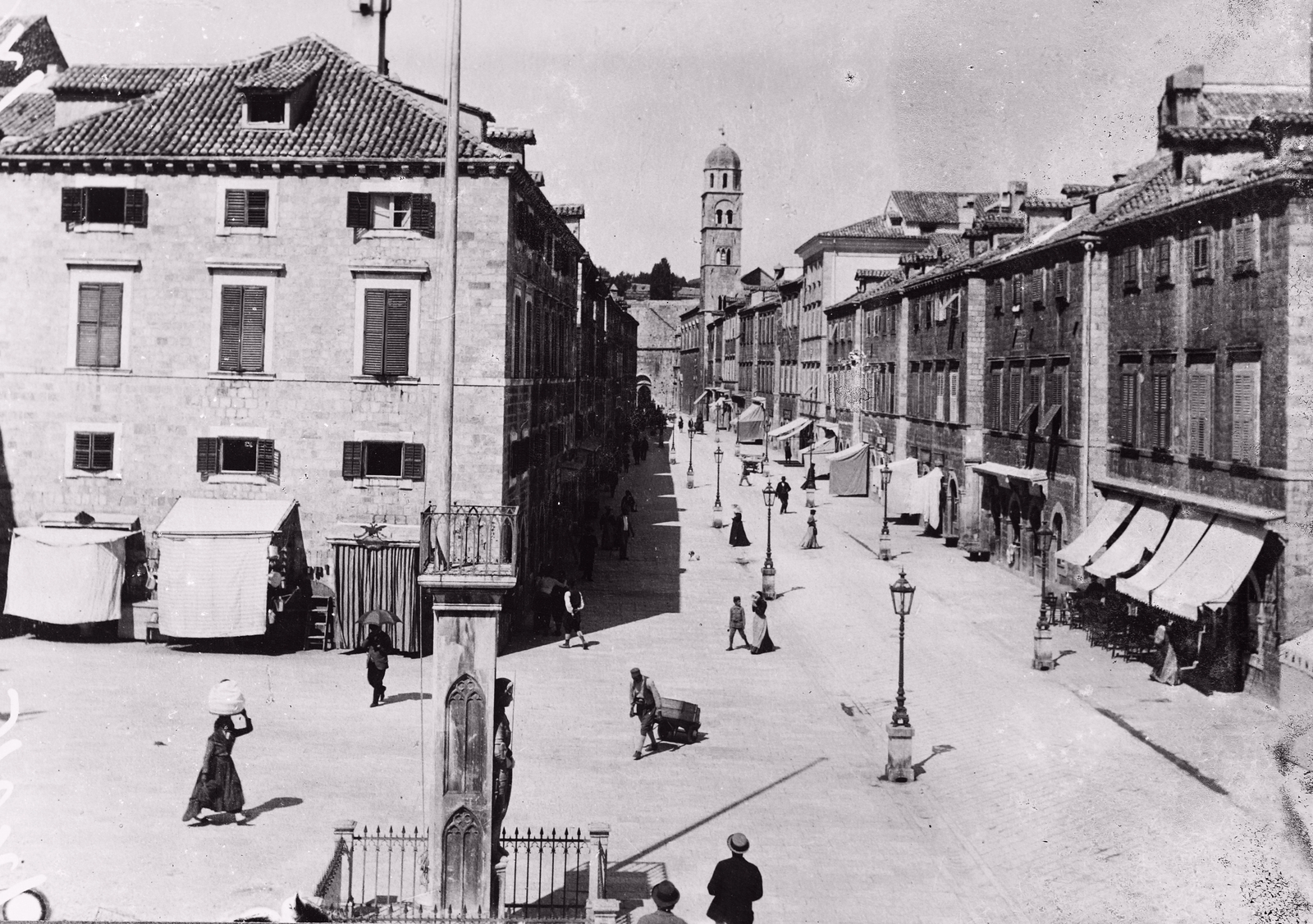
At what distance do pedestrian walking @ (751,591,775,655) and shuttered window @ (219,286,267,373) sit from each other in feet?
41.8

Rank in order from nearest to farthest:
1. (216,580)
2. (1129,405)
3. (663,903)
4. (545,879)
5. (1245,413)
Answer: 1. (663,903)
2. (545,879)
3. (1245,413)
4. (216,580)
5. (1129,405)

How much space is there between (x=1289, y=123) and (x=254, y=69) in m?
22.9

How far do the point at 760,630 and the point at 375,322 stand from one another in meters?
11.5

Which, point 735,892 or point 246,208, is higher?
point 246,208

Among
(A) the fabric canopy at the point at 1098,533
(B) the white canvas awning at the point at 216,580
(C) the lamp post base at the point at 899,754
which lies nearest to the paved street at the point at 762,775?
(C) the lamp post base at the point at 899,754

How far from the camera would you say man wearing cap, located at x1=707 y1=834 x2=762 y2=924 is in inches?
462

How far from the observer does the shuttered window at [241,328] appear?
27.3m

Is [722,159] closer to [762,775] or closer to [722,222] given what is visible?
[722,222]

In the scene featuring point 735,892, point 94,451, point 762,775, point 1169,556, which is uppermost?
point 94,451

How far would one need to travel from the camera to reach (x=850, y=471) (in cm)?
5609

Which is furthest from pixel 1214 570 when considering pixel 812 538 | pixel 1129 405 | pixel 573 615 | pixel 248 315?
pixel 248 315

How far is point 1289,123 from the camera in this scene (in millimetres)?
23969

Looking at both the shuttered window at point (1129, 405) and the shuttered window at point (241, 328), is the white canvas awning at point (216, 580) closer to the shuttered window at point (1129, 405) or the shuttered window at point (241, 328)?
the shuttered window at point (241, 328)

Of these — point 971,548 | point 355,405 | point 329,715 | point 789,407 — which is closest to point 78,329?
point 355,405
